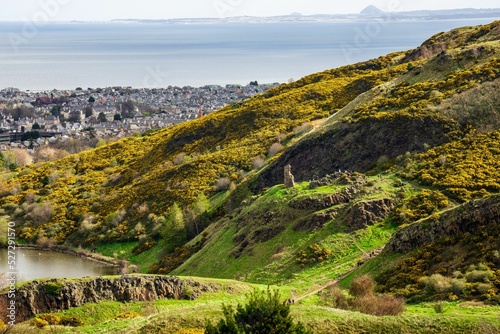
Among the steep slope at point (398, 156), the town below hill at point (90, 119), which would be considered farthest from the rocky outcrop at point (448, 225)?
the town below hill at point (90, 119)

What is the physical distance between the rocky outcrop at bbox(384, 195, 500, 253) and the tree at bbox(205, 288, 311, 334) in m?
14.9

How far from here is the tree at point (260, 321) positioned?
2095cm

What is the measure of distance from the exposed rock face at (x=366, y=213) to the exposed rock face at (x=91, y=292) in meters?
10.7

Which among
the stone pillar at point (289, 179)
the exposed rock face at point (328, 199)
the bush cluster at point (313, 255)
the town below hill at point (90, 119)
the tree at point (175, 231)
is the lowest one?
the tree at point (175, 231)

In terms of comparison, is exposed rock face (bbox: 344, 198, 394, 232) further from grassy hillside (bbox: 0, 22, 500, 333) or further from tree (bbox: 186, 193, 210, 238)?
tree (bbox: 186, 193, 210, 238)

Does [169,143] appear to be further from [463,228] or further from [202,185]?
[463,228]

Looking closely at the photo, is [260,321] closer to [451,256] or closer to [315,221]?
[451,256]

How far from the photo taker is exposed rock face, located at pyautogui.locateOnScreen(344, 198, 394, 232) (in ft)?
132

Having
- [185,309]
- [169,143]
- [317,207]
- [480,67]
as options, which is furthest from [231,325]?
[169,143]

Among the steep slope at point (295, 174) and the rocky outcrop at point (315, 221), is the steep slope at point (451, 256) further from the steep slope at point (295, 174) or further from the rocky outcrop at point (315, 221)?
the rocky outcrop at point (315, 221)

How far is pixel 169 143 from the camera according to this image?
8181 centimetres

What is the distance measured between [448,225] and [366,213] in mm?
6985

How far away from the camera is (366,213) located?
133 ft

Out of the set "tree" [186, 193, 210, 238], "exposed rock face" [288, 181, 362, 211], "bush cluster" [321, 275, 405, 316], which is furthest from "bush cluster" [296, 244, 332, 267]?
"tree" [186, 193, 210, 238]
